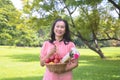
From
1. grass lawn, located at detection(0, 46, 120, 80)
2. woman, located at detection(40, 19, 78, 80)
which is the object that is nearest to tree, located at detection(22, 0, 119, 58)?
grass lawn, located at detection(0, 46, 120, 80)

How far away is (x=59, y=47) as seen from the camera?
5.01 meters

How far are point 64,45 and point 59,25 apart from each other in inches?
11.3

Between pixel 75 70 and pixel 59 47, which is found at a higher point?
pixel 59 47

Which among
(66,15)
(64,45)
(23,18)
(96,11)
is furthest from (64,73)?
(23,18)

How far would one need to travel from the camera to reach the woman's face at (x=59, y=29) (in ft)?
16.5

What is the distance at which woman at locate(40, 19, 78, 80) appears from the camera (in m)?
4.89

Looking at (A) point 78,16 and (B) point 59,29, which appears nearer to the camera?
(B) point 59,29

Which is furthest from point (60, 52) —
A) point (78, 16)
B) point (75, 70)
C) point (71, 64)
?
point (78, 16)

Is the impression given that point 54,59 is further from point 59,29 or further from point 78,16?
point 78,16

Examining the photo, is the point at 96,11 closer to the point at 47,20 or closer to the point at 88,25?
the point at 88,25

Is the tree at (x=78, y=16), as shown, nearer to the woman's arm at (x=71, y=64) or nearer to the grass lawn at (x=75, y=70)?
the grass lawn at (x=75, y=70)

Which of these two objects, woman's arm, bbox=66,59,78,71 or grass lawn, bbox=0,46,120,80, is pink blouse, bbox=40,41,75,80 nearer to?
woman's arm, bbox=66,59,78,71

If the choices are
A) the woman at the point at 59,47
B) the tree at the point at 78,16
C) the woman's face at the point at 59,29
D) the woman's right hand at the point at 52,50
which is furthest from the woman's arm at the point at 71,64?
the tree at the point at 78,16

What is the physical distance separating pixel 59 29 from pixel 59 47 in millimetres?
Result: 248
